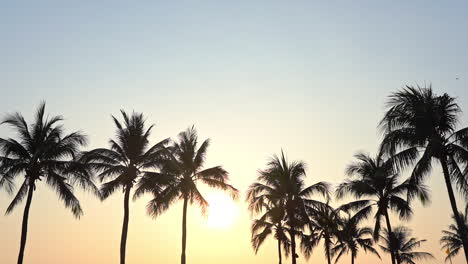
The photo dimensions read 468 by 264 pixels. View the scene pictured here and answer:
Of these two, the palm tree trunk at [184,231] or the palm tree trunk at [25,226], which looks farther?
the palm tree trunk at [184,231]

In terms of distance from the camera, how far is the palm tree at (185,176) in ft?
117

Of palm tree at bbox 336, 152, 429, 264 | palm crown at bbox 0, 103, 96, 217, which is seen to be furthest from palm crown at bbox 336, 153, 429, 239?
palm crown at bbox 0, 103, 96, 217

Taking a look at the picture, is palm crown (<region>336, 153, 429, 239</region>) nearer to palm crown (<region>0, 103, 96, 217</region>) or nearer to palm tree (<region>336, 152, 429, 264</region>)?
palm tree (<region>336, 152, 429, 264</region>)

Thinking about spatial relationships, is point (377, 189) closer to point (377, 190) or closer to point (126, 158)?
point (377, 190)

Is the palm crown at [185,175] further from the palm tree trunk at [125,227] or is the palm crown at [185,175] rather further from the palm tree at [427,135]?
the palm tree at [427,135]

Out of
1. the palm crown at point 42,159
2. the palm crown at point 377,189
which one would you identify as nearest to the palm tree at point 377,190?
the palm crown at point 377,189

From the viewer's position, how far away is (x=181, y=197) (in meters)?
36.7

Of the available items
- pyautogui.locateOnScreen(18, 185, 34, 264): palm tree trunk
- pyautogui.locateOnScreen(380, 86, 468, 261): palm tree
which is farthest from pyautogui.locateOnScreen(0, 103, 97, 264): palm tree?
pyautogui.locateOnScreen(380, 86, 468, 261): palm tree

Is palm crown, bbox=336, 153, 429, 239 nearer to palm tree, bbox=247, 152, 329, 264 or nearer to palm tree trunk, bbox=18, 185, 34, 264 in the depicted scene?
palm tree, bbox=247, 152, 329, 264

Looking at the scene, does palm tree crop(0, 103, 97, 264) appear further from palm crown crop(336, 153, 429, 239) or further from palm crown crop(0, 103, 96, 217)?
palm crown crop(336, 153, 429, 239)

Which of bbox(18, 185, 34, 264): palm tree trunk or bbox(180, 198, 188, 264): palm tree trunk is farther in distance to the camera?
bbox(180, 198, 188, 264): palm tree trunk

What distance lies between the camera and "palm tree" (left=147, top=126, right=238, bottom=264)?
3572 cm

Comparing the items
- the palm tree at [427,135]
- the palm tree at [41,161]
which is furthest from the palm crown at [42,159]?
the palm tree at [427,135]

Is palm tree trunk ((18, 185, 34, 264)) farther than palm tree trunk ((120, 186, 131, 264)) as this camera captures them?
No
